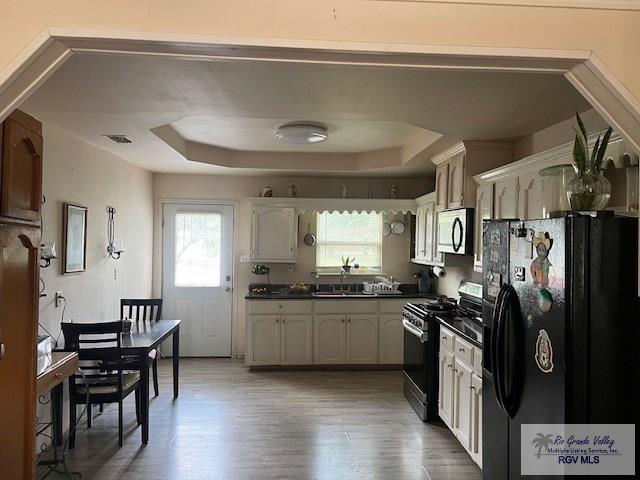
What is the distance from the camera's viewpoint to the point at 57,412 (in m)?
3.10

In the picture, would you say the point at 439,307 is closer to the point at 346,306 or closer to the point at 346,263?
the point at 346,306

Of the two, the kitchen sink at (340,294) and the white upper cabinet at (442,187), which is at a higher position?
the white upper cabinet at (442,187)

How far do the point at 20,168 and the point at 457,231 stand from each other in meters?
3.08

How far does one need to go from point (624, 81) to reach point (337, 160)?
12.6 ft

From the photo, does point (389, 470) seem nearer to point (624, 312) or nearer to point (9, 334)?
point (624, 312)

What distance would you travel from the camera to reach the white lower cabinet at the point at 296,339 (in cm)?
504

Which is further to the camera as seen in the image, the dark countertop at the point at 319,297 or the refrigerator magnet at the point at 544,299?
the dark countertop at the point at 319,297

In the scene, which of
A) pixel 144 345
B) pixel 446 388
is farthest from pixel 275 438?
pixel 446 388

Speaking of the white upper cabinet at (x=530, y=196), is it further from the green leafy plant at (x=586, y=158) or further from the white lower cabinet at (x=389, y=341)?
the white lower cabinet at (x=389, y=341)

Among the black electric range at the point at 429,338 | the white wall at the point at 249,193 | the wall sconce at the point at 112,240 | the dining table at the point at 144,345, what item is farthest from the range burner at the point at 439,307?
the wall sconce at the point at 112,240

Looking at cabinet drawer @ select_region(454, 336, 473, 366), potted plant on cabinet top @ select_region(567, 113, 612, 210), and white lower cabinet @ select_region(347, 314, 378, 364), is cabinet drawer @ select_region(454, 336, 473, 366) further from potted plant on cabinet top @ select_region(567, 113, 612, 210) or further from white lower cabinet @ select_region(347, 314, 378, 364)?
white lower cabinet @ select_region(347, 314, 378, 364)

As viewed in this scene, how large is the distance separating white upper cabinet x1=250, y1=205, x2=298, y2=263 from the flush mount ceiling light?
164cm

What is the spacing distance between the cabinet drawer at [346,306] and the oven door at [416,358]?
3.32 ft

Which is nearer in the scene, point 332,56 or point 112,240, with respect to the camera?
point 332,56
